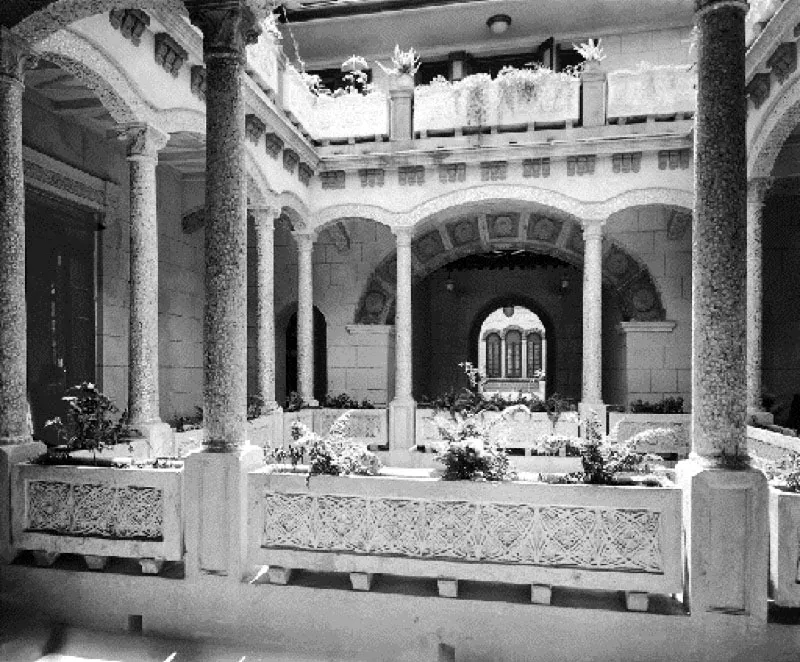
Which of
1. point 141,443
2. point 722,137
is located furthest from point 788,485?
point 141,443

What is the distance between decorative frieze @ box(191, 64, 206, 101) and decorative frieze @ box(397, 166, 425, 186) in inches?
165

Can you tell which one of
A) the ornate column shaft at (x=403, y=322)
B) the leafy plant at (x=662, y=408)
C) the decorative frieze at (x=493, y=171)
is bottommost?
the leafy plant at (x=662, y=408)

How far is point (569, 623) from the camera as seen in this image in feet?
13.1

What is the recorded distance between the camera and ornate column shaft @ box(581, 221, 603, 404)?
10.3 metres

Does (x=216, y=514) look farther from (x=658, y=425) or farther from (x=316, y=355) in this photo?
(x=316, y=355)

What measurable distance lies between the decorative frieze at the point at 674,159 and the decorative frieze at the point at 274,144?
19.7 ft

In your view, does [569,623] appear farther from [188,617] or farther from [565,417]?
[565,417]

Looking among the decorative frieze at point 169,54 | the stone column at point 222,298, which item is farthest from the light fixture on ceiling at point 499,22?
the stone column at point 222,298

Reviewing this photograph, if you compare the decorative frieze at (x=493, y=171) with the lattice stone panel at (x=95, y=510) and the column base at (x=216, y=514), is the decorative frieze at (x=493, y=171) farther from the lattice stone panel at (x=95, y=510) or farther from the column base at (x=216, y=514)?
the lattice stone panel at (x=95, y=510)

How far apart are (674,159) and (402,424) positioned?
244 inches

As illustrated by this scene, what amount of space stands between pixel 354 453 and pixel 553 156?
7.41m

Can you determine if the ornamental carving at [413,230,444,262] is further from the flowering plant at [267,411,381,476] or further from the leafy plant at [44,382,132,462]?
the flowering plant at [267,411,381,476]

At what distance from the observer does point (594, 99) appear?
10086mm

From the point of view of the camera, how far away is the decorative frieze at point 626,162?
10227 millimetres
